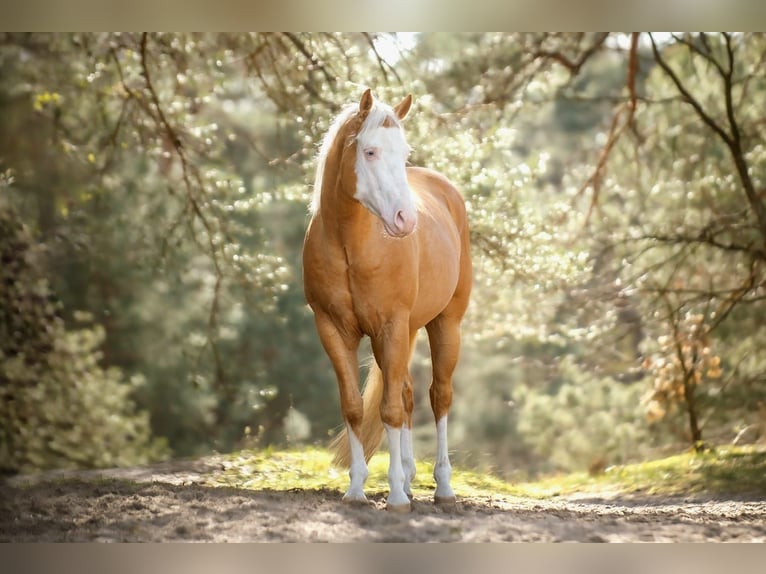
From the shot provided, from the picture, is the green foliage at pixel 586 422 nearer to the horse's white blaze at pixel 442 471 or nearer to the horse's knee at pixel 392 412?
the horse's white blaze at pixel 442 471

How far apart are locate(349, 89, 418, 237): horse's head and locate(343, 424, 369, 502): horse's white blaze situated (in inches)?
36.7

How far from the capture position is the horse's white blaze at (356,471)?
411 cm

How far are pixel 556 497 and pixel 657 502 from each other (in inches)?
26.2

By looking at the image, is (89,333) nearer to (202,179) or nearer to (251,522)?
(202,179)

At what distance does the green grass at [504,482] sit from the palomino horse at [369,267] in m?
1.03

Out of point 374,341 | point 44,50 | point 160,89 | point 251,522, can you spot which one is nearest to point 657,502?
point 374,341

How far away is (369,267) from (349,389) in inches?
20.0

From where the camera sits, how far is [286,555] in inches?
160

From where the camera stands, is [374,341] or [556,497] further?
[556,497]

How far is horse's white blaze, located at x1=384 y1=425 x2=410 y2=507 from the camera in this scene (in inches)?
160

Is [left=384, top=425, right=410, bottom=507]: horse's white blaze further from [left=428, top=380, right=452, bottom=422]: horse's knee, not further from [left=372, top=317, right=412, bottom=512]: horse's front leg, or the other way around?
[left=428, top=380, right=452, bottom=422]: horse's knee

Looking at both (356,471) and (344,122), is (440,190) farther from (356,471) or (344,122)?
(356,471)

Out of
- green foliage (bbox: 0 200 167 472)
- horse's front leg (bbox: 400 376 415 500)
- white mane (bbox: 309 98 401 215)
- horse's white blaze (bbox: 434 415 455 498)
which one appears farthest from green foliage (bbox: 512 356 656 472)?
white mane (bbox: 309 98 401 215)

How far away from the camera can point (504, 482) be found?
19.7ft
